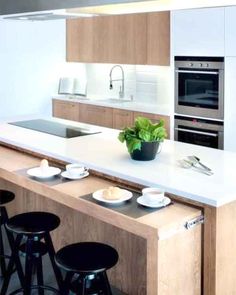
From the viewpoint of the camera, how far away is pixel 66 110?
7.02m

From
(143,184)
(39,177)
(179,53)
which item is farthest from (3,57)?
(143,184)

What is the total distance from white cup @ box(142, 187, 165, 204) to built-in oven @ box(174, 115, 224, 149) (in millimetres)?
2727

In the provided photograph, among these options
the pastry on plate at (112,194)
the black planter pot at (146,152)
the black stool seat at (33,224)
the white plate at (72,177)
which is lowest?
the black stool seat at (33,224)

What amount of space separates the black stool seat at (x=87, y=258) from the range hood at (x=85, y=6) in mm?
1375

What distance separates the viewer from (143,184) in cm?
268

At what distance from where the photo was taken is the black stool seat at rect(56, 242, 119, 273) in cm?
238

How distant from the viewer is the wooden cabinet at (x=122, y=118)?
6.05m

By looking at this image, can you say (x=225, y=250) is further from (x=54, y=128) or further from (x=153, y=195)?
(x=54, y=128)

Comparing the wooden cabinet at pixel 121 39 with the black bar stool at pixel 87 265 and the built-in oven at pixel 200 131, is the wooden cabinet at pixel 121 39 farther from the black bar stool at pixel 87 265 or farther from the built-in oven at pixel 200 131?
the black bar stool at pixel 87 265

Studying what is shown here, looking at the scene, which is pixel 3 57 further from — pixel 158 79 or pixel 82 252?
pixel 82 252

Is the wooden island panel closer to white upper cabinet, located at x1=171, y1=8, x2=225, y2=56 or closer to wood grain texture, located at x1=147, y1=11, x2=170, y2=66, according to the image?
white upper cabinet, located at x1=171, y1=8, x2=225, y2=56

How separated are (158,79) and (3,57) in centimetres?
220

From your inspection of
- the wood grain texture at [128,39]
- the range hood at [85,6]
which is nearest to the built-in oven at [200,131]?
the wood grain texture at [128,39]

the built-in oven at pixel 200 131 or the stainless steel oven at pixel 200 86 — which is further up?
the stainless steel oven at pixel 200 86
